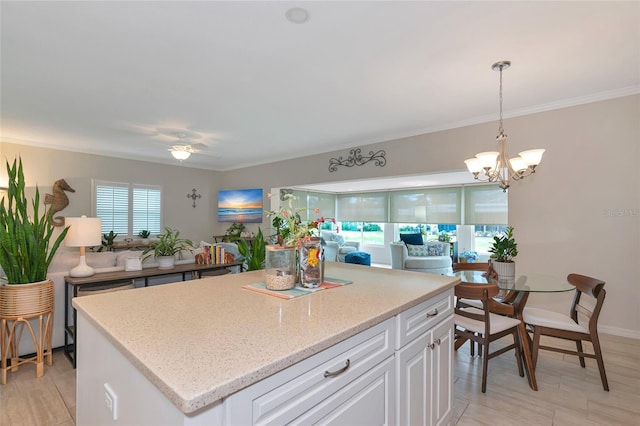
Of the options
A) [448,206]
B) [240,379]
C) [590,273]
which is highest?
[448,206]

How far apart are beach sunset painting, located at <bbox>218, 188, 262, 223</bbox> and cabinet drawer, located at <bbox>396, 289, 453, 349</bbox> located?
5.58m

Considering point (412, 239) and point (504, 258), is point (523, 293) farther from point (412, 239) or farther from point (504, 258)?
point (412, 239)

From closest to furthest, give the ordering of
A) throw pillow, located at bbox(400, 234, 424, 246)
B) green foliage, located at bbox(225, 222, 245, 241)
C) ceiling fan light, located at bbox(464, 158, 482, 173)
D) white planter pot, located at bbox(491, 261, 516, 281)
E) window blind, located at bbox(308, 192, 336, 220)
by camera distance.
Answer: white planter pot, located at bbox(491, 261, 516, 281), ceiling fan light, located at bbox(464, 158, 482, 173), green foliage, located at bbox(225, 222, 245, 241), throw pillow, located at bbox(400, 234, 424, 246), window blind, located at bbox(308, 192, 336, 220)

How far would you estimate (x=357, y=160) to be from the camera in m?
5.29

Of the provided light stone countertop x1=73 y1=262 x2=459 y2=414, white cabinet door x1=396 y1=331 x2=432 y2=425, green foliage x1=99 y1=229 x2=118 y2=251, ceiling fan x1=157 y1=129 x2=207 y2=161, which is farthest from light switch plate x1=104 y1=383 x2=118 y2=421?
green foliage x1=99 y1=229 x2=118 y2=251

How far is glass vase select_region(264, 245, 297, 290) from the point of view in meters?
1.62

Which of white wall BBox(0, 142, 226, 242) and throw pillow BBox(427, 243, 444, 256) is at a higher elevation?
white wall BBox(0, 142, 226, 242)

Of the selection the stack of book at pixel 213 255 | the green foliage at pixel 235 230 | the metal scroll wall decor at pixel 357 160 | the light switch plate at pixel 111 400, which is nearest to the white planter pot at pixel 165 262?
the stack of book at pixel 213 255

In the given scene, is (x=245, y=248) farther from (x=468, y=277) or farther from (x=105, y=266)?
(x=468, y=277)

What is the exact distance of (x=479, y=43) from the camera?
2346 millimetres

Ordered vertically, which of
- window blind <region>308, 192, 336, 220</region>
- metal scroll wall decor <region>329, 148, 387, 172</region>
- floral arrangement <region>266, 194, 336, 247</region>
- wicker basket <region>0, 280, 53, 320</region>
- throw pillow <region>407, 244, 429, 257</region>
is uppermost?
metal scroll wall decor <region>329, 148, 387, 172</region>

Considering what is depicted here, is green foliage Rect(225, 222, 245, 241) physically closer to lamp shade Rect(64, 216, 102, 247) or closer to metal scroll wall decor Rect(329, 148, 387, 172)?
metal scroll wall decor Rect(329, 148, 387, 172)

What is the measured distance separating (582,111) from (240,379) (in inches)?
170

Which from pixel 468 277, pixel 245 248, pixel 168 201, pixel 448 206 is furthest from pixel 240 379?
pixel 448 206
